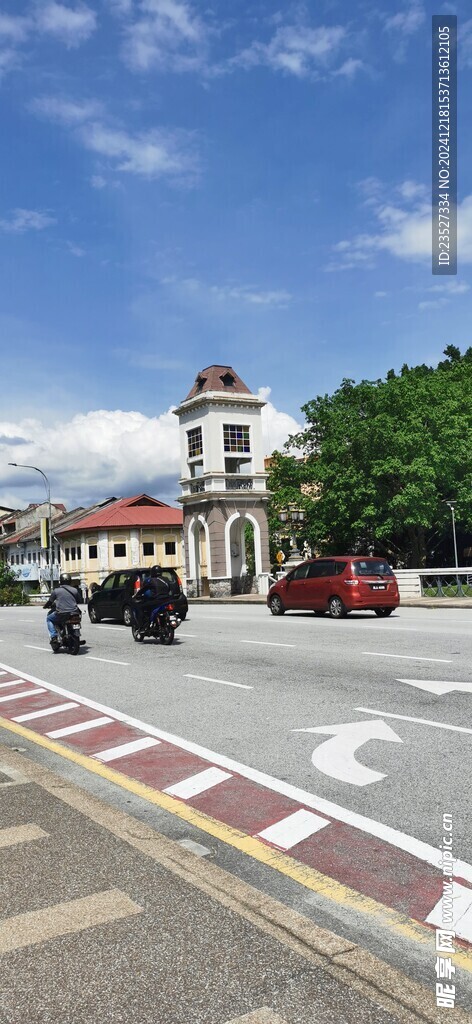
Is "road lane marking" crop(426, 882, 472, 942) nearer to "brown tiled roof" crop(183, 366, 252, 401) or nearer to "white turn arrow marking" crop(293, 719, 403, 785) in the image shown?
"white turn arrow marking" crop(293, 719, 403, 785)

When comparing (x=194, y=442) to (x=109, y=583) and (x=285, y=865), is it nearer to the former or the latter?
(x=109, y=583)

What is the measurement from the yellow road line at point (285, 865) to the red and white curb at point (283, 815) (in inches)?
2.3

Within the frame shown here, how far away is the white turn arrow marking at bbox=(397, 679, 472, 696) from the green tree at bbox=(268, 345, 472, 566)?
32474mm

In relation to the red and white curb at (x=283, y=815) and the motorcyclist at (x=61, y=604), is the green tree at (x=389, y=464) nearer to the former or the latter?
the motorcyclist at (x=61, y=604)

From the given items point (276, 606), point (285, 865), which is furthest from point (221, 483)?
point (285, 865)

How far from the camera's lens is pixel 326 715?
8859mm

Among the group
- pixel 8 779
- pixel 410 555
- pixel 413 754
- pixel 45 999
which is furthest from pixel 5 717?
pixel 410 555

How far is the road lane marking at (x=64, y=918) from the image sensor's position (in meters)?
3.84

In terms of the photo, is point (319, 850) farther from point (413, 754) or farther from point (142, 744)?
point (142, 744)

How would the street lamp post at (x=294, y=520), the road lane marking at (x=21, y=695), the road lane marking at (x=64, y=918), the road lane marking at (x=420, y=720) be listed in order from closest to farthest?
the road lane marking at (x=64, y=918), the road lane marking at (x=420, y=720), the road lane marking at (x=21, y=695), the street lamp post at (x=294, y=520)

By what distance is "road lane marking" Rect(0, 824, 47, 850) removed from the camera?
5.16 meters

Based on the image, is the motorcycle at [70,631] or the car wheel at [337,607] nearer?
the motorcycle at [70,631]

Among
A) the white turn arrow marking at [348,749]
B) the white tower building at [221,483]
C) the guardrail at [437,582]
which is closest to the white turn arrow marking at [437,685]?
the white turn arrow marking at [348,749]

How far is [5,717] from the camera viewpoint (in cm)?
1017
